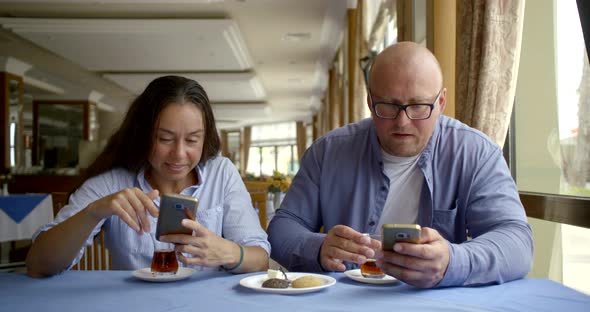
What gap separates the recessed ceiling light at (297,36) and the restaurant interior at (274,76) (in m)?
0.02

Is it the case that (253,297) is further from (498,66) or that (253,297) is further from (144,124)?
(498,66)

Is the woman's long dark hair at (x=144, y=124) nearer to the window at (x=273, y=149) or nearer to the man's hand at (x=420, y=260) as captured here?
the man's hand at (x=420, y=260)

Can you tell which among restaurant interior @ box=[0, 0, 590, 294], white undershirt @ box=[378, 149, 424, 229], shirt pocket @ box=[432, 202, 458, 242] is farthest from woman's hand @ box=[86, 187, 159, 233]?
shirt pocket @ box=[432, 202, 458, 242]

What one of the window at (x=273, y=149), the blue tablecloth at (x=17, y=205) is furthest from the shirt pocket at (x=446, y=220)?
the window at (x=273, y=149)

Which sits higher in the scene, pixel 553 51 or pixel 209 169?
pixel 553 51

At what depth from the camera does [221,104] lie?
745 inches

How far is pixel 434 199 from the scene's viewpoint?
5.91 ft

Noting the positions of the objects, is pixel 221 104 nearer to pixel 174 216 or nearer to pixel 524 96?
pixel 524 96

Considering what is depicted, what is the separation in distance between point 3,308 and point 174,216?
428 mm

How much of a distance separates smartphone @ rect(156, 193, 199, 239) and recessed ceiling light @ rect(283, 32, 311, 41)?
887 cm

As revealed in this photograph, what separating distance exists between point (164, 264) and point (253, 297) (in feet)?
1.14

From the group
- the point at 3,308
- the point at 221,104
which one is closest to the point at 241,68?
the point at 221,104

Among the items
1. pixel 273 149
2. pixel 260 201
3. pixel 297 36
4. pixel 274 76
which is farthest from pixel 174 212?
pixel 273 149

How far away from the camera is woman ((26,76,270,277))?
1531 mm
